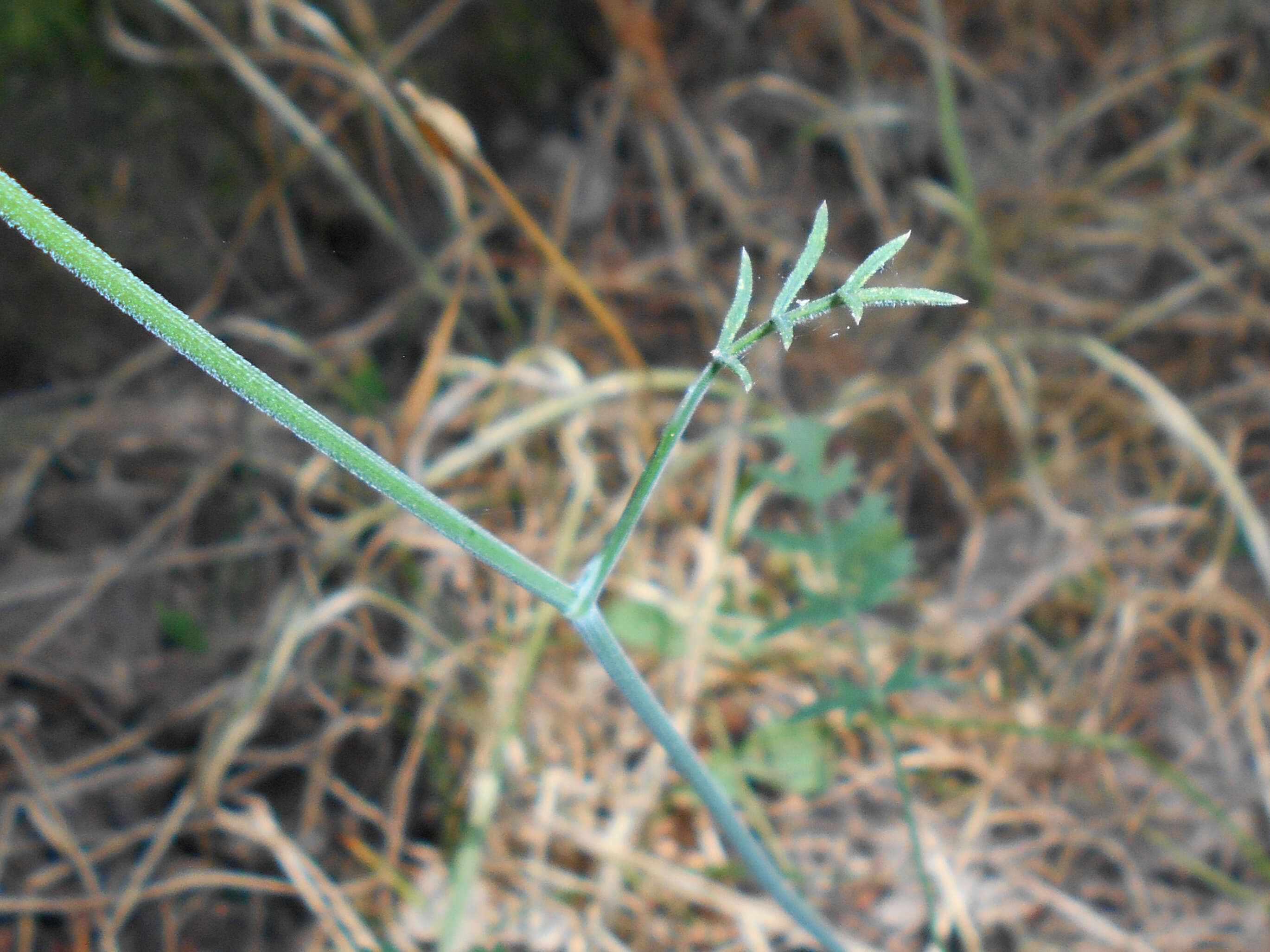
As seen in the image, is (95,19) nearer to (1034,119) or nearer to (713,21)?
(713,21)

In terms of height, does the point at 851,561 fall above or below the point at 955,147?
below

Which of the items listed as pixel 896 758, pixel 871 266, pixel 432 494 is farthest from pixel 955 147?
pixel 432 494

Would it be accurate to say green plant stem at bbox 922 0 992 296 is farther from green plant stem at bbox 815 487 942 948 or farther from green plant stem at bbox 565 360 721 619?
green plant stem at bbox 565 360 721 619

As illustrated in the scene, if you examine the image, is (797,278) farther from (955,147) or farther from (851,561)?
(955,147)

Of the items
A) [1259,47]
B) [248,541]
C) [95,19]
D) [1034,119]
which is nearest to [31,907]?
[248,541]

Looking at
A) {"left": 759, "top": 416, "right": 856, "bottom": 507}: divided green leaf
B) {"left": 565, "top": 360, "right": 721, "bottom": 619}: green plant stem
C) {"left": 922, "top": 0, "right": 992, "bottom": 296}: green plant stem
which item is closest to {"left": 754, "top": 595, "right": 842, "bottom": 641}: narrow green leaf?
{"left": 759, "top": 416, "right": 856, "bottom": 507}: divided green leaf

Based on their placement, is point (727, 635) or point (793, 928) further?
point (727, 635)

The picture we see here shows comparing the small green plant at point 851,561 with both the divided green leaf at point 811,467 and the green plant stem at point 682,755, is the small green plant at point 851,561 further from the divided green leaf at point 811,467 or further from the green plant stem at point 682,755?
the green plant stem at point 682,755

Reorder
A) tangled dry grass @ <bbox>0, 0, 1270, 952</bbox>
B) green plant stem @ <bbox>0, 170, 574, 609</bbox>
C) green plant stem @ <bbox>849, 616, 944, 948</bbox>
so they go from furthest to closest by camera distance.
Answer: tangled dry grass @ <bbox>0, 0, 1270, 952</bbox> → green plant stem @ <bbox>849, 616, 944, 948</bbox> → green plant stem @ <bbox>0, 170, 574, 609</bbox>
